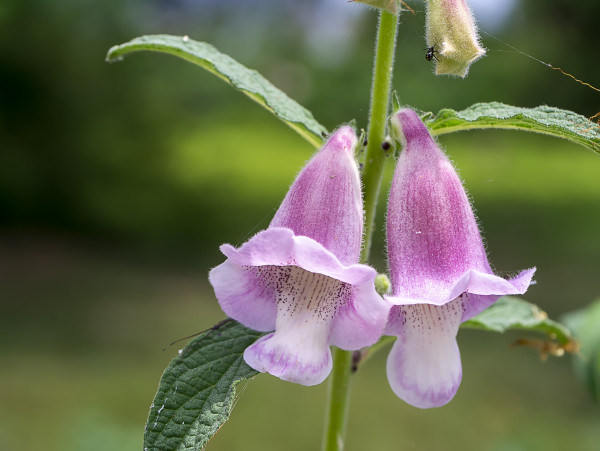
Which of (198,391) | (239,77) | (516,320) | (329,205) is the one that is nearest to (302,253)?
(329,205)

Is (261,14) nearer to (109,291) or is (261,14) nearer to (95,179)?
(95,179)

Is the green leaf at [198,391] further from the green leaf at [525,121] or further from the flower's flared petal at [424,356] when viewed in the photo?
the green leaf at [525,121]

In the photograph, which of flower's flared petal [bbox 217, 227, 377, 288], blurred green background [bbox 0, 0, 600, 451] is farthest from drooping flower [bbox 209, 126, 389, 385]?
blurred green background [bbox 0, 0, 600, 451]

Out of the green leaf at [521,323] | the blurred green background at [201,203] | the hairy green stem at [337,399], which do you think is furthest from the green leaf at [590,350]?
the blurred green background at [201,203]

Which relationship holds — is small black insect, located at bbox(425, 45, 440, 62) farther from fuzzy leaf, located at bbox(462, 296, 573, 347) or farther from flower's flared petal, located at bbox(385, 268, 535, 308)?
fuzzy leaf, located at bbox(462, 296, 573, 347)

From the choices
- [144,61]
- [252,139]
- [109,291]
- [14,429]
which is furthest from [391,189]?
[252,139]

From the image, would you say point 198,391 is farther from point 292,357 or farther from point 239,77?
point 239,77
